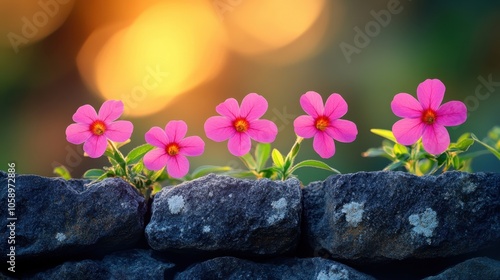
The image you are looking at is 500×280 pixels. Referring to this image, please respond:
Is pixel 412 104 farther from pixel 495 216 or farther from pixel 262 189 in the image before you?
pixel 262 189

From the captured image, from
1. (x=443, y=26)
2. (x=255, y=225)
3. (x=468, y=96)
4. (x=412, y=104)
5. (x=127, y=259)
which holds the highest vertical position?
(x=443, y=26)

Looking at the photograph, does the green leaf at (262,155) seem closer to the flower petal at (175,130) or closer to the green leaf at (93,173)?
the flower petal at (175,130)

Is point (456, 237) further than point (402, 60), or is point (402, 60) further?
point (402, 60)

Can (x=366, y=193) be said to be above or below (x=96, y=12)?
below

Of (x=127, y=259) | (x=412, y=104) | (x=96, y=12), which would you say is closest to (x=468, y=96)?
(x=96, y=12)

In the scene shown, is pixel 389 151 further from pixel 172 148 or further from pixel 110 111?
pixel 110 111
